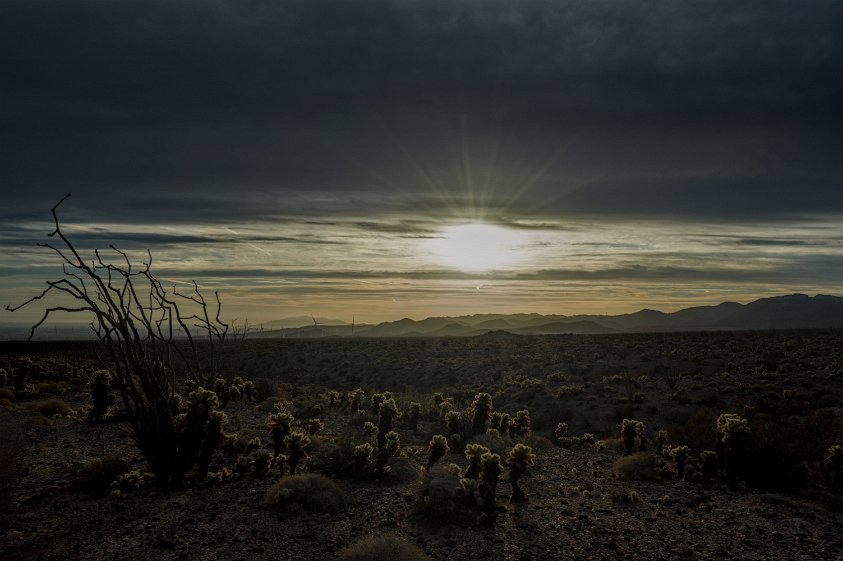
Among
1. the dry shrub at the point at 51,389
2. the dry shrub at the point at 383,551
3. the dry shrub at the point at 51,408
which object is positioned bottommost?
the dry shrub at the point at 383,551

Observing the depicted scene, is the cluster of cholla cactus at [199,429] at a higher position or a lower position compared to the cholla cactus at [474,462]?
higher

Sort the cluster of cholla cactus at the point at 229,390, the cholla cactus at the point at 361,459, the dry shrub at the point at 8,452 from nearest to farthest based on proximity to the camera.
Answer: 1. the dry shrub at the point at 8,452
2. the cholla cactus at the point at 361,459
3. the cluster of cholla cactus at the point at 229,390

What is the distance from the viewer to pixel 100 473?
37.6 feet

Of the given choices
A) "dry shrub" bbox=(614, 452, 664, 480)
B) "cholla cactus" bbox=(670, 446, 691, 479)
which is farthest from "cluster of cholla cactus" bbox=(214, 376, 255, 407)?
"cholla cactus" bbox=(670, 446, 691, 479)

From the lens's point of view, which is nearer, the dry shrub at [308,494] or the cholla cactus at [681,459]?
the dry shrub at [308,494]

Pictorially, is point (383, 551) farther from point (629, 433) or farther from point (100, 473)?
point (629, 433)

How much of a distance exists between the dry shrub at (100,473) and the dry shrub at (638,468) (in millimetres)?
10728

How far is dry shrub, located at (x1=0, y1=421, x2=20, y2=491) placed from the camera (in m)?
12.0

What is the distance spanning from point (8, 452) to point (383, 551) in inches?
434

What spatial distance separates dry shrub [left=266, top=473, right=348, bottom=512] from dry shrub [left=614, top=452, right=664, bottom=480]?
22.0 feet

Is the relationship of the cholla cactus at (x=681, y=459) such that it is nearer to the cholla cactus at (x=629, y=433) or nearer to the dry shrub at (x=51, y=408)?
the cholla cactus at (x=629, y=433)

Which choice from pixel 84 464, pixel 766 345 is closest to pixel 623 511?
pixel 84 464

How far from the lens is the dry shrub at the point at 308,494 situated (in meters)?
10.5

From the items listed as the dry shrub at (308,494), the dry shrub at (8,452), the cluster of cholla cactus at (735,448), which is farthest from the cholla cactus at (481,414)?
the dry shrub at (8,452)
